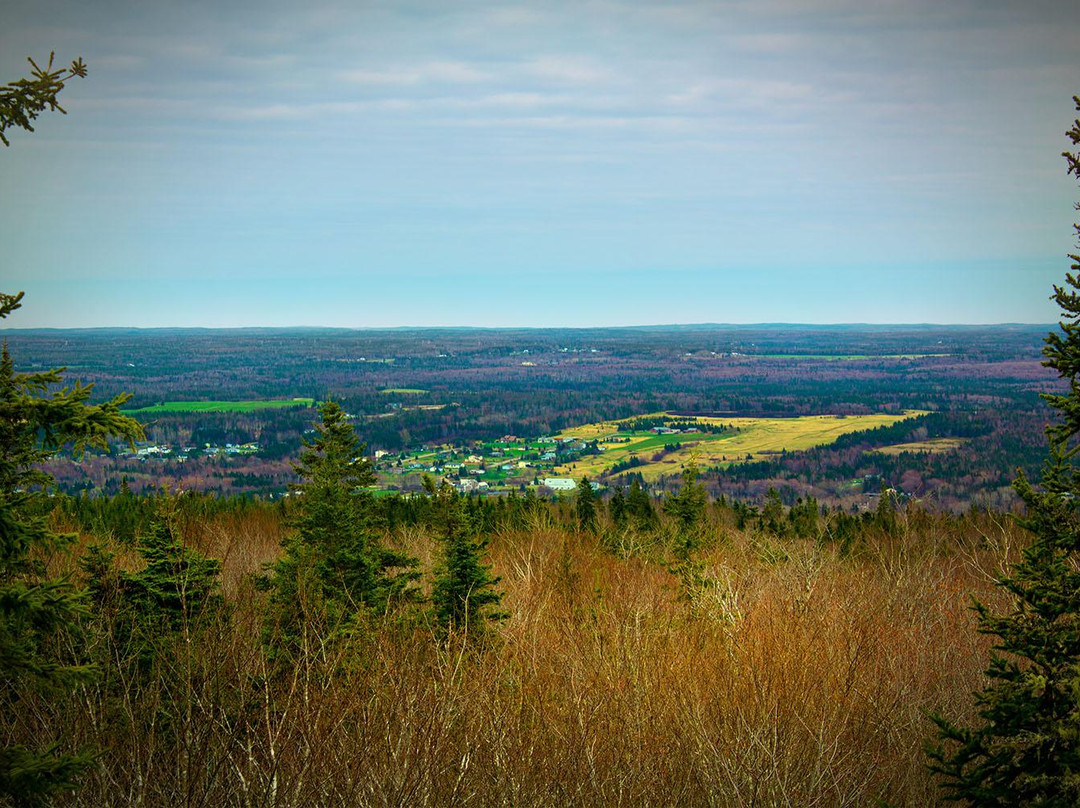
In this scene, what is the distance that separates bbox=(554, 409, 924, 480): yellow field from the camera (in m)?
114

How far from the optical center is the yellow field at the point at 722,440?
374 feet

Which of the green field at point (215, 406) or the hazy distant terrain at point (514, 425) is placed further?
the green field at point (215, 406)

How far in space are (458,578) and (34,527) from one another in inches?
380

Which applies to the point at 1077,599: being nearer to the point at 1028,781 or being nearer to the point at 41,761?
the point at 1028,781

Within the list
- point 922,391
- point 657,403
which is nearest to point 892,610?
point 657,403

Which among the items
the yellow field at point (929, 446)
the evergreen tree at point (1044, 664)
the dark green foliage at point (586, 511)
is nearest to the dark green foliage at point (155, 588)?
the evergreen tree at point (1044, 664)

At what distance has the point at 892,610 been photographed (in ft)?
66.8

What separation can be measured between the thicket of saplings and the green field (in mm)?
112774

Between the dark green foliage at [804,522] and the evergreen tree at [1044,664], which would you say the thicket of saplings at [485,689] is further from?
the dark green foliage at [804,522]

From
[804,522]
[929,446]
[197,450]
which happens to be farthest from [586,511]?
[929,446]

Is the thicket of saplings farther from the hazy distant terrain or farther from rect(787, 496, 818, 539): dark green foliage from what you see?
the hazy distant terrain

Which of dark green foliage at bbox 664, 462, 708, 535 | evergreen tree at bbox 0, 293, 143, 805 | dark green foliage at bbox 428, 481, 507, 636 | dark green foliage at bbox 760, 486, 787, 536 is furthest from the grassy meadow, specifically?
dark green foliage at bbox 760, 486, 787, 536

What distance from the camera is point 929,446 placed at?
117m

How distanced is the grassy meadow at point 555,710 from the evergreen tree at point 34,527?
0.98m
